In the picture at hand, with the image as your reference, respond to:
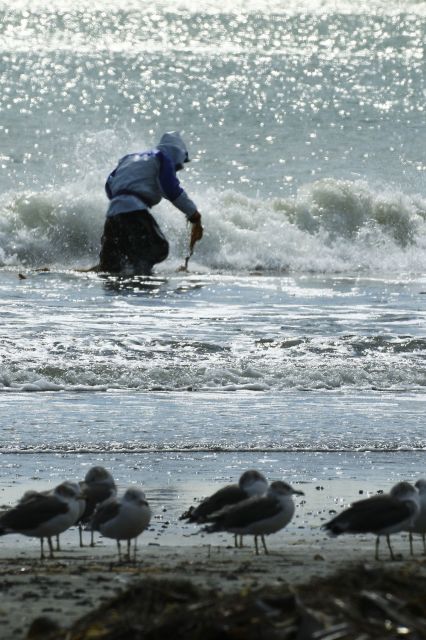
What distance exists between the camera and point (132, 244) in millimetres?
20859

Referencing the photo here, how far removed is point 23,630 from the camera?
657cm

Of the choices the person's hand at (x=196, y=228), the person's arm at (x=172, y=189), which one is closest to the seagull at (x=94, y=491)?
the person's hand at (x=196, y=228)

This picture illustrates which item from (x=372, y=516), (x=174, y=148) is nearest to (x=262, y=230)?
(x=174, y=148)

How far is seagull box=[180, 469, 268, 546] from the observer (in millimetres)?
8875

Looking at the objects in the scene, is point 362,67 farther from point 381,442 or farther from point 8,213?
point 381,442

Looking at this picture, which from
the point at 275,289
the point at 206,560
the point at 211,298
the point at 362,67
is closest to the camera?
the point at 206,560

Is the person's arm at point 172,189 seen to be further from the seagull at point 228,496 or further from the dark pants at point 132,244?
the seagull at point 228,496

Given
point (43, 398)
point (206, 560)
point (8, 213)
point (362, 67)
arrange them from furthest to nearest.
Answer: point (362, 67) → point (8, 213) → point (43, 398) → point (206, 560)

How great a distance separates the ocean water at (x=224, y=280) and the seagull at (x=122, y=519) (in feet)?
3.42

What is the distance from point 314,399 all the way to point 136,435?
2.23 meters

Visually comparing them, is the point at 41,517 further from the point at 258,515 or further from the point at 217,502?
the point at 258,515

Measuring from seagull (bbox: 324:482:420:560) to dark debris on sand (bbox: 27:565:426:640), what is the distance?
1559 millimetres

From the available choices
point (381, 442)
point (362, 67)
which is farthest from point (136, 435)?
point (362, 67)

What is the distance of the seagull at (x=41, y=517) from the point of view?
28.0 ft
